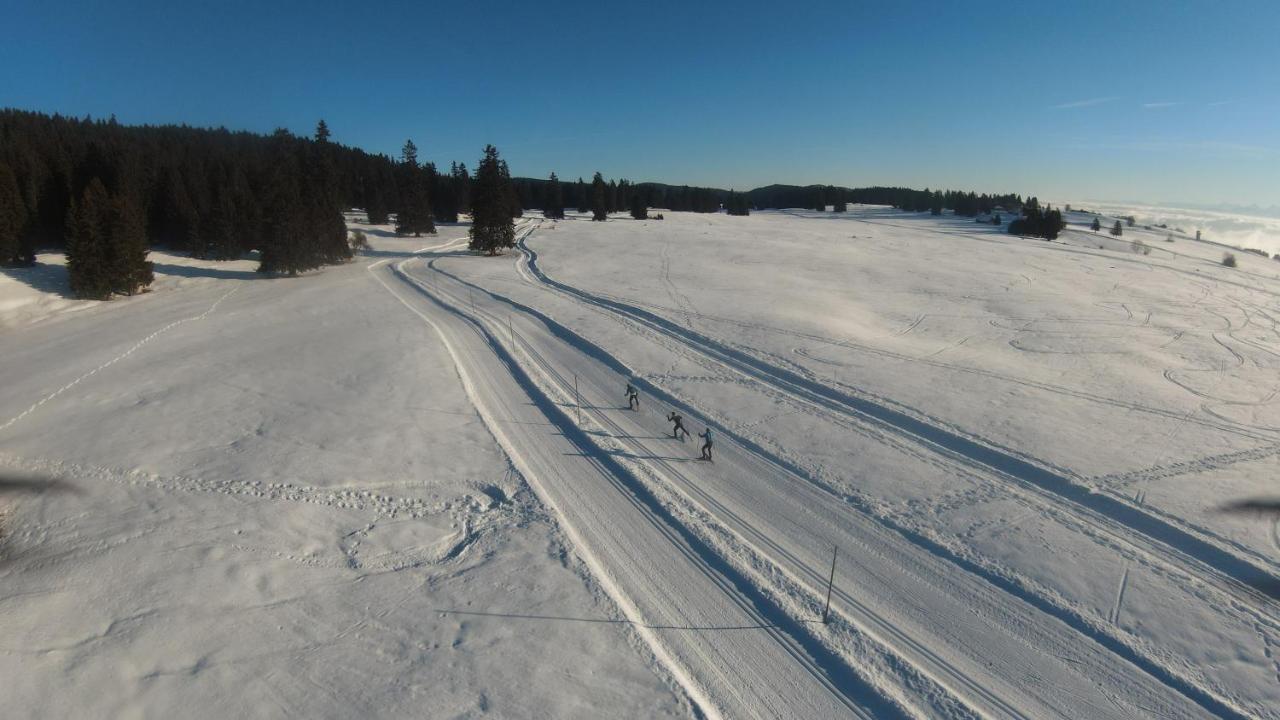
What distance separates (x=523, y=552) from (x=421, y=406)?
394 inches

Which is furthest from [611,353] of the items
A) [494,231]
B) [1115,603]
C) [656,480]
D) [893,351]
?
[494,231]

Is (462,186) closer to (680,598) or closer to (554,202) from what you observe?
(554,202)

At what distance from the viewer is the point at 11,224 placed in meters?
41.3

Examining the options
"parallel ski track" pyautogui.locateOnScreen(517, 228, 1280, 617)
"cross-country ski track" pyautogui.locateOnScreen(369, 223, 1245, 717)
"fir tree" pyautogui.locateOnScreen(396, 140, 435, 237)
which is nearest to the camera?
"cross-country ski track" pyautogui.locateOnScreen(369, 223, 1245, 717)

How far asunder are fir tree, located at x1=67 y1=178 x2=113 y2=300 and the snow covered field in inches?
403

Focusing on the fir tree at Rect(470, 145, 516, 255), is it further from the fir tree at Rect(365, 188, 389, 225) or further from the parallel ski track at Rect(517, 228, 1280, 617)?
the parallel ski track at Rect(517, 228, 1280, 617)

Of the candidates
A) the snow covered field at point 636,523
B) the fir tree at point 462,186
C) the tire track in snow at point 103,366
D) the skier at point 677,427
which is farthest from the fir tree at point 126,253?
the fir tree at point 462,186

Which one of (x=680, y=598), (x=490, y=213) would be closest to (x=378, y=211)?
(x=490, y=213)

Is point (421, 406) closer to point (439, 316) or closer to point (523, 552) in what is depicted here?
point (523, 552)

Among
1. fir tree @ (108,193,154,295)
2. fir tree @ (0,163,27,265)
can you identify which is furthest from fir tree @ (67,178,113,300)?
fir tree @ (0,163,27,265)

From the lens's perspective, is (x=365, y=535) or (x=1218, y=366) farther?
(x=1218, y=366)

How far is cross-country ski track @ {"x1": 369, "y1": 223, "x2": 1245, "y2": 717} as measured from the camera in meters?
8.73

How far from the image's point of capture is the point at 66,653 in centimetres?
934

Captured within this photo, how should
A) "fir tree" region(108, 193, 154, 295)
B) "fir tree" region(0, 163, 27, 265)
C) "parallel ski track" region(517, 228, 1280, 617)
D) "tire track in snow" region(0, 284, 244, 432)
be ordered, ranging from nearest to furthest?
1. "parallel ski track" region(517, 228, 1280, 617)
2. "tire track in snow" region(0, 284, 244, 432)
3. "fir tree" region(108, 193, 154, 295)
4. "fir tree" region(0, 163, 27, 265)
